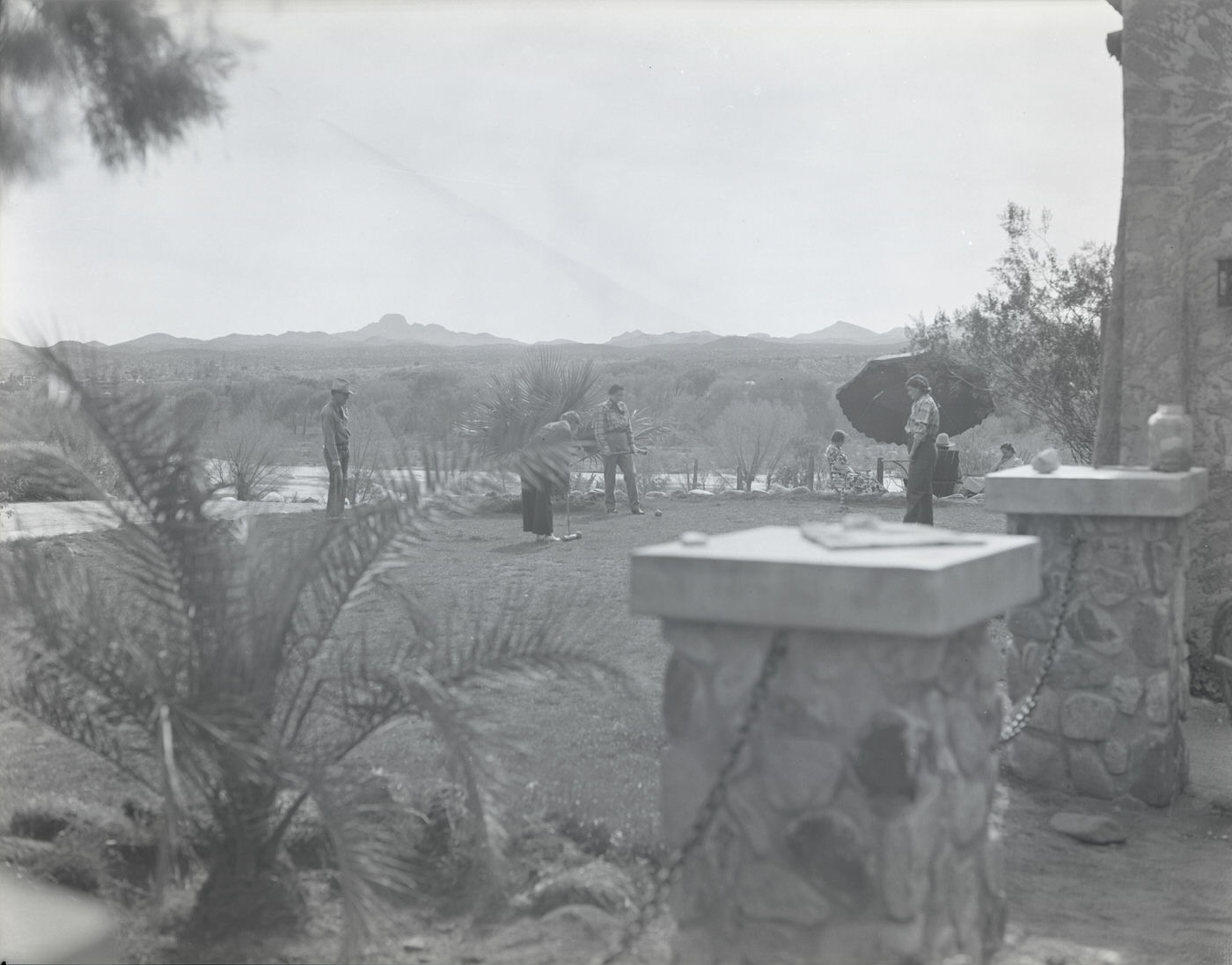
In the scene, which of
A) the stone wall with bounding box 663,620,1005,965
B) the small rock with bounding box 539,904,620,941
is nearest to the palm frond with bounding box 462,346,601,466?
the small rock with bounding box 539,904,620,941

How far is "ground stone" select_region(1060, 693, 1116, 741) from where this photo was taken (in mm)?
5266

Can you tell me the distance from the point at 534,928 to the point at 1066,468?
3195 mm

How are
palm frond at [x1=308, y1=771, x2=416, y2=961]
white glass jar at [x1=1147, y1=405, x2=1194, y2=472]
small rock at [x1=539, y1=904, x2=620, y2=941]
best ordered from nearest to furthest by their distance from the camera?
1. palm frond at [x1=308, y1=771, x2=416, y2=961]
2. small rock at [x1=539, y1=904, x2=620, y2=941]
3. white glass jar at [x1=1147, y1=405, x2=1194, y2=472]

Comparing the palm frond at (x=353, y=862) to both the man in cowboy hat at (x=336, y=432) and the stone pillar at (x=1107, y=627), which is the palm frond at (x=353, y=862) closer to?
the stone pillar at (x=1107, y=627)

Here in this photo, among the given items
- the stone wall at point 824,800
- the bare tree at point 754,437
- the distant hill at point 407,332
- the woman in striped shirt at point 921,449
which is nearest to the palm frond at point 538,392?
the bare tree at point 754,437

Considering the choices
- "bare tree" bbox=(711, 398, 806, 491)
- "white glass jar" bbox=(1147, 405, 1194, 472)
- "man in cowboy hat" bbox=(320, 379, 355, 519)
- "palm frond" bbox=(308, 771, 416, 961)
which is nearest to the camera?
"palm frond" bbox=(308, 771, 416, 961)

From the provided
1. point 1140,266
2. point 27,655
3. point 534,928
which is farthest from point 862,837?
point 1140,266

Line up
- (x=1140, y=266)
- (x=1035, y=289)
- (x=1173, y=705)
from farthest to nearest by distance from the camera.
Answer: (x=1035, y=289), (x=1140, y=266), (x=1173, y=705)

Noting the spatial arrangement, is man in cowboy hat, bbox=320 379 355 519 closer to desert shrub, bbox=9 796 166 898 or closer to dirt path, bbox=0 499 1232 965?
dirt path, bbox=0 499 1232 965

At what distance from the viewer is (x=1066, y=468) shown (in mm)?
5488

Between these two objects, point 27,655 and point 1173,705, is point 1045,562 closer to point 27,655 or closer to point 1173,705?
point 1173,705

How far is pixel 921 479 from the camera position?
1264 cm

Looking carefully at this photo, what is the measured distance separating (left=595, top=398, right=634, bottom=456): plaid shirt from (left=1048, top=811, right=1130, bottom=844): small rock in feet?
36.2

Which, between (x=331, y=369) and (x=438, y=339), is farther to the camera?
(x=438, y=339)
